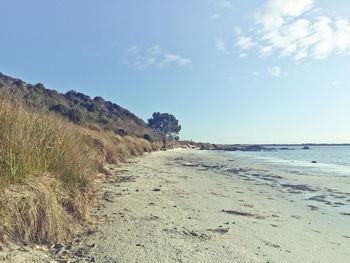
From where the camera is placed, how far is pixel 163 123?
67.8m

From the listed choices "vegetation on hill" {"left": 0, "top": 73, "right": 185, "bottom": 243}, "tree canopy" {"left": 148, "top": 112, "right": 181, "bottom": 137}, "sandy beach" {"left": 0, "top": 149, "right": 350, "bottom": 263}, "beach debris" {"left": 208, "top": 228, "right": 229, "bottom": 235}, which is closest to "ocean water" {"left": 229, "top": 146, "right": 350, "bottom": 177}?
"sandy beach" {"left": 0, "top": 149, "right": 350, "bottom": 263}

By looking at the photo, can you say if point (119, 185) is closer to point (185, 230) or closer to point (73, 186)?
point (73, 186)

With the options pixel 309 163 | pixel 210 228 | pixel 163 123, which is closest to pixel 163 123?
pixel 163 123

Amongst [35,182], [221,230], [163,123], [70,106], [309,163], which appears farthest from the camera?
[163,123]

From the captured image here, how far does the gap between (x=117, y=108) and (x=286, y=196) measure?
6043cm

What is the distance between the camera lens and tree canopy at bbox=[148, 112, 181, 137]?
67688mm

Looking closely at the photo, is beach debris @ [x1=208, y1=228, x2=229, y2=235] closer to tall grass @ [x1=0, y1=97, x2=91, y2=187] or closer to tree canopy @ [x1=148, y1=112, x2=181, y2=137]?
tall grass @ [x1=0, y1=97, x2=91, y2=187]

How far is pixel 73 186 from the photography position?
326 centimetres

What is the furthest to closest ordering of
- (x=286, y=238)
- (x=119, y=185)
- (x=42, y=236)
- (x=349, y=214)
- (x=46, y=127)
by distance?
(x=119, y=185)
(x=349, y=214)
(x=46, y=127)
(x=286, y=238)
(x=42, y=236)

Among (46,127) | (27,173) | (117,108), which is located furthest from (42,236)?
(117,108)

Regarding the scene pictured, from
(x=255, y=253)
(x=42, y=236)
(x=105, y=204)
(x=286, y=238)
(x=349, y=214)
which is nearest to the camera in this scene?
(x=42, y=236)

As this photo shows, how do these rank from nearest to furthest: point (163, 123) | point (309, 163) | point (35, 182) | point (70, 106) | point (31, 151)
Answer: point (35, 182) → point (31, 151) → point (309, 163) → point (70, 106) → point (163, 123)

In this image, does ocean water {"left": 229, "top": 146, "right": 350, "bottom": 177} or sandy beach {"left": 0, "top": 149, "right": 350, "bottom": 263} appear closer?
sandy beach {"left": 0, "top": 149, "right": 350, "bottom": 263}

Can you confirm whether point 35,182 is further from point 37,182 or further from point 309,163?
point 309,163
